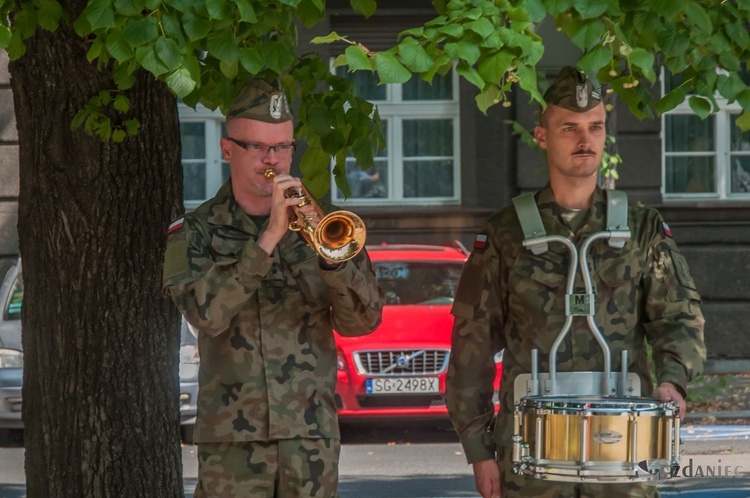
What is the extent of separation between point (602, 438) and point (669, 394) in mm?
356

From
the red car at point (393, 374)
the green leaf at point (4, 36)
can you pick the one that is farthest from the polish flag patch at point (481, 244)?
the red car at point (393, 374)

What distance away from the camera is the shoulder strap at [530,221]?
4578mm

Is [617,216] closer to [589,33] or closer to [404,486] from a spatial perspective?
[589,33]

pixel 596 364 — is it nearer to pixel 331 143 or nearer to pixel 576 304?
pixel 576 304

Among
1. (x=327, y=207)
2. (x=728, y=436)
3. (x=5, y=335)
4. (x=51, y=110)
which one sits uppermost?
(x=51, y=110)

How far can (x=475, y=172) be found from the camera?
1599 cm

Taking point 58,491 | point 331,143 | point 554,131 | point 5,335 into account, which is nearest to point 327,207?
point 554,131

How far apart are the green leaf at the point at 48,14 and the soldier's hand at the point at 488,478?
224 cm

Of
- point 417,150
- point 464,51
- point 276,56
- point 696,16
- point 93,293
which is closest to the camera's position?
point 464,51

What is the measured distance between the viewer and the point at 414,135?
16547 millimetres

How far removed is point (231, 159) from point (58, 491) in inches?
74.6

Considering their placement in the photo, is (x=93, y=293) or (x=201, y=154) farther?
(x=201, y=154)

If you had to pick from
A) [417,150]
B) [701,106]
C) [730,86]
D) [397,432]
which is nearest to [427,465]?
[397,432]

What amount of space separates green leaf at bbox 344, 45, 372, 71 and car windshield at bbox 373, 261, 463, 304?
7.53 metres
